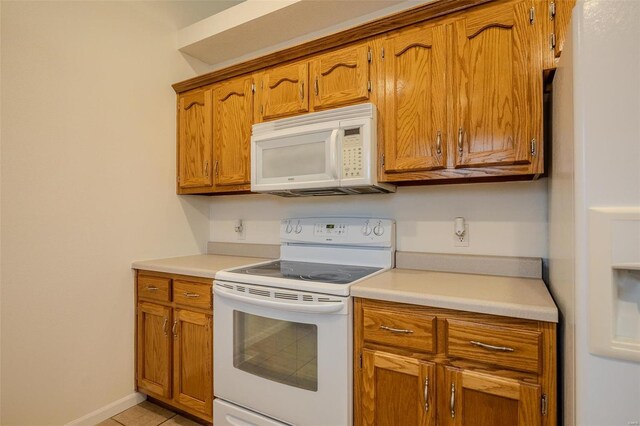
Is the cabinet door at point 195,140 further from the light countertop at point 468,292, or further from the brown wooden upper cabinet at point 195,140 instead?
the light countertop at point 468,292

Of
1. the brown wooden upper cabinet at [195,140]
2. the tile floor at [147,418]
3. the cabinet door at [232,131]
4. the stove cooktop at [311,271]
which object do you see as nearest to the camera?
the stove cooktop at [311,271]

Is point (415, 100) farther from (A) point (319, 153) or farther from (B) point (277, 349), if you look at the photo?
(B) point (277, 349)

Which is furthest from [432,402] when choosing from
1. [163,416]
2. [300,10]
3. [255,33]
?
[255,33]

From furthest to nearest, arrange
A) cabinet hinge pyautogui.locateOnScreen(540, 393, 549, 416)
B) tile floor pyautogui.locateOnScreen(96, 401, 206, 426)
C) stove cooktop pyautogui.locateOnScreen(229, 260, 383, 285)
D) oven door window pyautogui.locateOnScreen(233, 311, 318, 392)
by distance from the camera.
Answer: tile floor pyautogui.locateOnScreen(96, 401, 206, 426)
stove cooktop pyautogui.locateOnScreen(229, 260, 383, 285)
oven door window pyautogui.locateOnScreen(233, 311, 318, 392)
cabinet hinge pyautogui.locateOnScreen(540, 393, 549, 416)

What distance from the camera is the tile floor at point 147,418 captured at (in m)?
1.90

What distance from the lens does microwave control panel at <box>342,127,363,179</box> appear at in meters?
1.61

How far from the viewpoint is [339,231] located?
6.37 feet

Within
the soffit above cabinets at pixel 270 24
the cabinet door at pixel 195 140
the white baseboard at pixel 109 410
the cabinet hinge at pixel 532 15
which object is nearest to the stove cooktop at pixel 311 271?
the cabinet door at pixel 195 140

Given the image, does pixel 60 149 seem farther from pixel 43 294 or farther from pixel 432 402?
pixel 432 402

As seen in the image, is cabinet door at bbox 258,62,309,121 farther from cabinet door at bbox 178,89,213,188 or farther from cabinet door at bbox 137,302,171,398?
cabinet door at bbox 137,302,171,398

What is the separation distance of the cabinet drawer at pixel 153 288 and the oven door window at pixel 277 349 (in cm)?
60

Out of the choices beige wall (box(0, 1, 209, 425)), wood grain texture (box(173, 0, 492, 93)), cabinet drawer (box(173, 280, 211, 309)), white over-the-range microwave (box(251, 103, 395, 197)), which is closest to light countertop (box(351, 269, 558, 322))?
white over-the-range microwave (box(251, 103, 395, 197))

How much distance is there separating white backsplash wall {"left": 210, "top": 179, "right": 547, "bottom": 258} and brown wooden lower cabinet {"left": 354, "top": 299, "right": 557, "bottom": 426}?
634 millimetres

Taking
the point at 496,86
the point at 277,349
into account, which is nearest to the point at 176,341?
the point at 277,349
